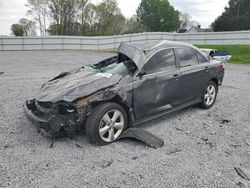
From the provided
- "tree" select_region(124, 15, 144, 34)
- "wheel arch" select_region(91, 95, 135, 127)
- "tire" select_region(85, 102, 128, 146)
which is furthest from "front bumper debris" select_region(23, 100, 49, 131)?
"tree" select_region(124, 15, 144, 34)

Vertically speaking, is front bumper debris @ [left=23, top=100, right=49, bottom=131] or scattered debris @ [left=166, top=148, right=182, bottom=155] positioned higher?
front bumper debris @ [left=23, top=100, right=49, bottom=131]

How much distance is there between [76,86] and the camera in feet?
12.4

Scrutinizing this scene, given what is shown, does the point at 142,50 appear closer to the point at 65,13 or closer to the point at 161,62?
the point at 161,62

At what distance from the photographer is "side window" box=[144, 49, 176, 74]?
4.31 m

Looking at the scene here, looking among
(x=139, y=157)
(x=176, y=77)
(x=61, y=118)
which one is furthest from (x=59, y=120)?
(x=176, y=77)

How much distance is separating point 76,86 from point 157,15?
4930cm

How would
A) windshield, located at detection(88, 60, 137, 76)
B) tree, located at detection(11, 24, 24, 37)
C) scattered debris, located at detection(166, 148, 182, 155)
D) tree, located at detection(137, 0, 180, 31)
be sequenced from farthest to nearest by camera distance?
tree, located at detection(137, 0, 180, 31) → tree, located at detection(11, 24, 24, 37) → windshield, located at detection(88, 60, 137, 76) → scattered debris, located at detection(166, 148, 182, 155)

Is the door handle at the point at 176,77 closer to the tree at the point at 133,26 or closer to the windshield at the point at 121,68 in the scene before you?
the windshield at the point at 121,68

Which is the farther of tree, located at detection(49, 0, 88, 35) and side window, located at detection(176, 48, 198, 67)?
tree, located at detection(49, 0, 88, 35)

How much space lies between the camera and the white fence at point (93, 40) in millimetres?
19328

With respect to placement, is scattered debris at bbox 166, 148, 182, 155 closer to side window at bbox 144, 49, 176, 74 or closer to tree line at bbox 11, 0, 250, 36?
side window at bbox 144, 49, 176, 74

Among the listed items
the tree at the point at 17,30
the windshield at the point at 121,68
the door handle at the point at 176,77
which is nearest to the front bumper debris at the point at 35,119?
the windshield at the point at 121,68

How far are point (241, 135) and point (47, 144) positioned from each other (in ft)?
10.6

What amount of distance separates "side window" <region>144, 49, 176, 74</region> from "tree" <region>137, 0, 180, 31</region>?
147ft
